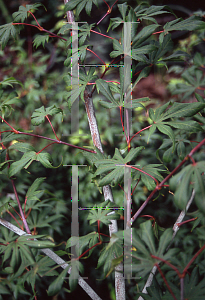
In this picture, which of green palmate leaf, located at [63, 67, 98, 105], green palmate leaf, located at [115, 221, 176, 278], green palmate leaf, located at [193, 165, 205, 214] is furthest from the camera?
green palmate leaf, located at [63, 67, 98, 105]

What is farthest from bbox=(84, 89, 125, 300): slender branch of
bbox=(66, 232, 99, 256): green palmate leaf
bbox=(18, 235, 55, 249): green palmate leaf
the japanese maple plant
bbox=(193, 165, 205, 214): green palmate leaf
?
bbox=(193, 165, 205, 214): green palmate leaf

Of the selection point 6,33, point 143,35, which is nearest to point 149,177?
point 143,35

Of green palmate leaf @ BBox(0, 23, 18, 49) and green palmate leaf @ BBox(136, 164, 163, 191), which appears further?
green palmate leaf @ BBox(0, 23, 18, 49)

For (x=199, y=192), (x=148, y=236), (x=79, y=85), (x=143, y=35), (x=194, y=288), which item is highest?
(x=143, y=35)

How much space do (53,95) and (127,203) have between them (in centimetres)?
88

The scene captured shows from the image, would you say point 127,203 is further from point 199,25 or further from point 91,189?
point 91,189

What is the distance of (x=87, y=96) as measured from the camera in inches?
24.0

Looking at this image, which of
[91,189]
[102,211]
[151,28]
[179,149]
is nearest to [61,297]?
[91,189]

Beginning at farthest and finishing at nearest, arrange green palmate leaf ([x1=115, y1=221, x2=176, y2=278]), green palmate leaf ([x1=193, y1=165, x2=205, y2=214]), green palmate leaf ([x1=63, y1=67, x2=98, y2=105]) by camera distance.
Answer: green palmate leaf ([x1=63, y1=67, x2=98, y2=105]), green palmate leaf ([x1=115, y1=221, x2=176, y2=278]), green palmate leaf ([x1=193, y1=165, x2=205, y2=214])

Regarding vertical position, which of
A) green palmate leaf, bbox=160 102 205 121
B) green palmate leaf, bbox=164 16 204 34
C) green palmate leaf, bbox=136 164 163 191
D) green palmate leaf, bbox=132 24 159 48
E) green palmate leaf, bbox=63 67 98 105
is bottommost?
green palmate leaf, bbox=136 164 163 191

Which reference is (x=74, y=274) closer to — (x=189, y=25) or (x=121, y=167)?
(x=121, y=167)

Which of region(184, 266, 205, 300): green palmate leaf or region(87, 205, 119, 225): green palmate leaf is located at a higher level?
region(87, 205, 119, 225): green palmate leaf

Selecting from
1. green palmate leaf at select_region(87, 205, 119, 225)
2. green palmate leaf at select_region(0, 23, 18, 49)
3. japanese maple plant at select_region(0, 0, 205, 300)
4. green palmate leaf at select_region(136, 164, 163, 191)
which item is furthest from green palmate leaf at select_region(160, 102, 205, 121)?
green palmate leaf at select_region(0, 23, 18, 49)

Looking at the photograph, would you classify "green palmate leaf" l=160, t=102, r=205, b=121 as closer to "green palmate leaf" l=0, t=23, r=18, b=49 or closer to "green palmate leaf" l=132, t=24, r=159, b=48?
"green palmate leaf" l=132, t=24, r=159, b=48
